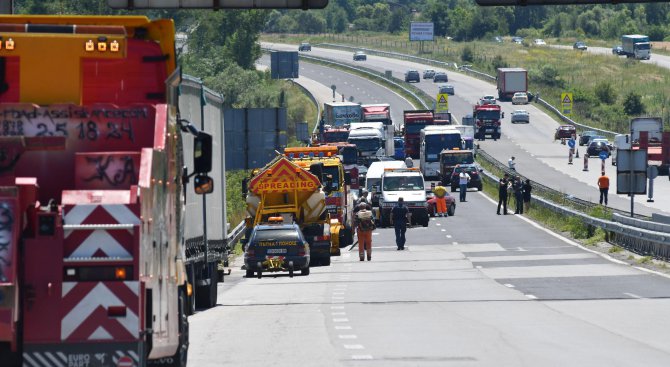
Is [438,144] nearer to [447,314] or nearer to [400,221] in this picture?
[400,221]

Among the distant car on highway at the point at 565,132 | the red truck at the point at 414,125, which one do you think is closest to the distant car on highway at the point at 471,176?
the red truck at the point at 414,125

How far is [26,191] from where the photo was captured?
11.0 m

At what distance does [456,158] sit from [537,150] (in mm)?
27217

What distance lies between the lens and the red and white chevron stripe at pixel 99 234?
10883 millimetres

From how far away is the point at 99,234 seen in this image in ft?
35.7

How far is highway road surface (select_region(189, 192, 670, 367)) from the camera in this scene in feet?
55.1

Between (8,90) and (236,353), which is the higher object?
(8,90)

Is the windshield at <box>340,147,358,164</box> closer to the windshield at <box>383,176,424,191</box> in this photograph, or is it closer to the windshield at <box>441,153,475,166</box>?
the windshield at <box>441,153,475,166</box>

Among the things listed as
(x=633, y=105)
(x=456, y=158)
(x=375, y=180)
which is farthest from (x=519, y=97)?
(x=375, y=180)

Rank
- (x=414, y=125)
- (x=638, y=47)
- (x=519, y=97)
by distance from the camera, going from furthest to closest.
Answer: (x=638, y=47)
(x=519, y=97)
(x=414, y=125)

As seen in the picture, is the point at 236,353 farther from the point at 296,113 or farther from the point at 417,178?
the point at 296,113

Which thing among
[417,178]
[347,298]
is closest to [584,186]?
[417,178]

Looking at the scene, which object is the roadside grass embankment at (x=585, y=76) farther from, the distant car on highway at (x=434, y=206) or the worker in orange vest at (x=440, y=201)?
the worker in orange vest at (x=440, y=201)

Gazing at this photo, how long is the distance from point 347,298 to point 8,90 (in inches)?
569
